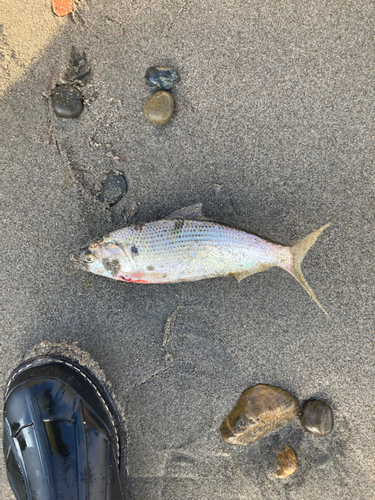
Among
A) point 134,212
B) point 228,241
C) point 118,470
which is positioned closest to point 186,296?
point 228,241

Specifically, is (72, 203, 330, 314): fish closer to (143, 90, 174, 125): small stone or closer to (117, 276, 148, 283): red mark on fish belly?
(117, 276, 148, 283): red mark on fish belly

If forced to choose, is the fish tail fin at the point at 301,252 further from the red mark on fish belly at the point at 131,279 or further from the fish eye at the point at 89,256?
the fish eye at the point at 89,256

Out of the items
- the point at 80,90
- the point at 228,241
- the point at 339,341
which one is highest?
the point at 80,90

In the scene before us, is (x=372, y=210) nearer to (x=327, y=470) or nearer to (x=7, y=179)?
(x=327, y=470)

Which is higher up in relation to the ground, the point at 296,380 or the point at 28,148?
the point at 28,148

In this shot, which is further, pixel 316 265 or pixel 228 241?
pixel 316 265

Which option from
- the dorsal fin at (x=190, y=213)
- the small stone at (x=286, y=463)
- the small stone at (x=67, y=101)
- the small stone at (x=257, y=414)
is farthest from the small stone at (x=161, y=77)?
the small stone at (x=286, y=463)
